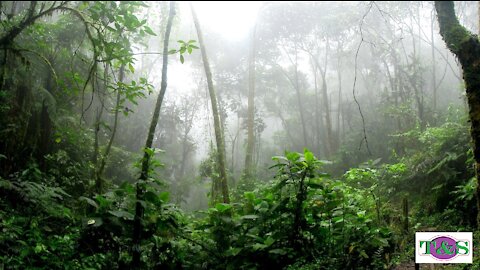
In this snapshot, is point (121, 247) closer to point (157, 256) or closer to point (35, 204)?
point (157, 256)

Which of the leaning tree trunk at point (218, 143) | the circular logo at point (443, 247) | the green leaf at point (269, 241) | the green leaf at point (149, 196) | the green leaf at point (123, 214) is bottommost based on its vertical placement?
the green leaf at point (269, 241)

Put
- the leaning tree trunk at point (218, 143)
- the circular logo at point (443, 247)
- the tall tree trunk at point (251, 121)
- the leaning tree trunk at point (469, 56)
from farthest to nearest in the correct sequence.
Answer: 1. the tall tree trunk at point (251, 121)
2. the leaning tree trunk at point (218, 143)
3. the leaning tree trunk at point (469, 56)
4. the circular logo at point (443, 247)

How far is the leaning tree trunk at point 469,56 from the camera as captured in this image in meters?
3.67

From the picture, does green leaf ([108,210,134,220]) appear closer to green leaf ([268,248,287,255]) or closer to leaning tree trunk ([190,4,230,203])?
green leaf ([268,248,287,255])

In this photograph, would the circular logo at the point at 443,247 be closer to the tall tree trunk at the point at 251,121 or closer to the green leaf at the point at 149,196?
the green leaf at the point at 149,196

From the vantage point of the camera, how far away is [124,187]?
501 cm

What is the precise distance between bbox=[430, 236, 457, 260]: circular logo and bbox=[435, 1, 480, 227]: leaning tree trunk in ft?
2.65

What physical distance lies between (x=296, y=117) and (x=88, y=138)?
21245 millimetres

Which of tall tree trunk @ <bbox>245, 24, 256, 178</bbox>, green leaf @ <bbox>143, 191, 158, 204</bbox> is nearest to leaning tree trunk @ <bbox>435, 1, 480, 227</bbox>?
green leaf @ <bbox>143, 191, 158, 204</bbox>

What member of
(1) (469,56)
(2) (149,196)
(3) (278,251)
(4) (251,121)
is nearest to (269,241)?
(3) (278,251)

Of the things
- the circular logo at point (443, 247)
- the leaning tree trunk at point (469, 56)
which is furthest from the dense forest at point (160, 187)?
the circular logo at point (443, 247)

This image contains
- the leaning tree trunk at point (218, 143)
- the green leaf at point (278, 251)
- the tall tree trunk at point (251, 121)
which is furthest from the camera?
the tall tree trunk at point (251, 121)

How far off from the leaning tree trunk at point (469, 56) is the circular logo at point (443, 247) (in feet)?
2.65

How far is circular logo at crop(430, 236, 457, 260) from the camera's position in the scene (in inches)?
121
